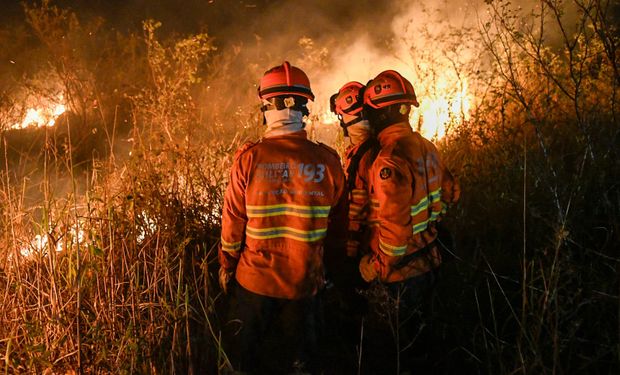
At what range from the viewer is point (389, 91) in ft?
10.4

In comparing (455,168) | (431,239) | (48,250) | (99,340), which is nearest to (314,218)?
(431,239)

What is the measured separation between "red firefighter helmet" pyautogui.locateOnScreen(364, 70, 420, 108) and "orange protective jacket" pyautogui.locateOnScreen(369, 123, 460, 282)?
0.60ft

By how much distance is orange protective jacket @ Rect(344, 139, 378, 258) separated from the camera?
3.26 m

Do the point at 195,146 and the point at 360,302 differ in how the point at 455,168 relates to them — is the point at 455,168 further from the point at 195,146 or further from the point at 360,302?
the point at 195,146

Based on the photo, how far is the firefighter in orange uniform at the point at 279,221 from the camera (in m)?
2.76

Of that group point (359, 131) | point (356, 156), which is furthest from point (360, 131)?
point (356, 156)

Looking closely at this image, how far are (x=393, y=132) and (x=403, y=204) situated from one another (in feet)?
1.78

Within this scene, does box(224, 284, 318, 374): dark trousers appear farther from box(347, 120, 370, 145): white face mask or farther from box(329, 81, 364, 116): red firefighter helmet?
box(329, 81, 364, 116): red firefighter helmet

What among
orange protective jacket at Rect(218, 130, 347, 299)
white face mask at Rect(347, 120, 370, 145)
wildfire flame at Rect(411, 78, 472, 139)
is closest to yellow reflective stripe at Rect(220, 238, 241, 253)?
orange protective jacket at Rect(218, 130, 347, 299)

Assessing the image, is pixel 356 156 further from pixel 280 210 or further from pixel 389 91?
pixel 280 210

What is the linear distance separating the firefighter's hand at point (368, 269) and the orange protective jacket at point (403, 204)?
0.05 meters

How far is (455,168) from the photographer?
5.75 meters

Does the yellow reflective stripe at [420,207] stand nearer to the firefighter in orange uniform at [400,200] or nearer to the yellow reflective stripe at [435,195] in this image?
the firefighter in orange uniform at [400,200]

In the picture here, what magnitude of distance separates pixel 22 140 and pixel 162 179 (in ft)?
16.5
